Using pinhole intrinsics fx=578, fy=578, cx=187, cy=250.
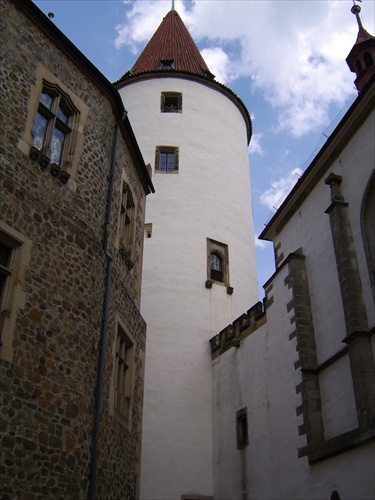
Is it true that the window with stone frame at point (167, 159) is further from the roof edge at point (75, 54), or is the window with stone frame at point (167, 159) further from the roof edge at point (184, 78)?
the roof edge at point (75, 54)

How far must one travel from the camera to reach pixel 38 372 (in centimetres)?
750

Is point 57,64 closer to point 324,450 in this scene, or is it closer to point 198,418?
point 324,450

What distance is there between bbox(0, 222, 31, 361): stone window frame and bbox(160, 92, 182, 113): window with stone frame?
55.6ft

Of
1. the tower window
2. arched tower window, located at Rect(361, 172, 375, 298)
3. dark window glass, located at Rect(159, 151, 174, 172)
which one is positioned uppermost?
the tower window

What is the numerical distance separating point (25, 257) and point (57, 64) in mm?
3813

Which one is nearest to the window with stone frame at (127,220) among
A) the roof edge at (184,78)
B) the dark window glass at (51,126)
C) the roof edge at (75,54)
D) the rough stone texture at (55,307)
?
the rough stone texture at (55,307)

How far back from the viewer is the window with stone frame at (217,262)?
67.1ft

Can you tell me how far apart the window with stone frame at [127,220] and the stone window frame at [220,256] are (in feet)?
26.3

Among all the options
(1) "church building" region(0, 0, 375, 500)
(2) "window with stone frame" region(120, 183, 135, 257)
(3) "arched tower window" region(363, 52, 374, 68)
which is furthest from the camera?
(3) "arched tower window" region(363, 52, 374, 68)

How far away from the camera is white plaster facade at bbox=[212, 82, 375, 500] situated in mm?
10898

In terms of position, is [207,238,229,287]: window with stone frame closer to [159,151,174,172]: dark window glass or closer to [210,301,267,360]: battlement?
[210,301,267,360]: battlement

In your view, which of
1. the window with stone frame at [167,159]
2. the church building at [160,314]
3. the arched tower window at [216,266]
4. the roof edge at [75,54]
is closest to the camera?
the church building at [160,314]

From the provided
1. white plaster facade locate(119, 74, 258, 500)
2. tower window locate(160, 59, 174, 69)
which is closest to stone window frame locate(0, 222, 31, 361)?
white plaster facade locate(119, 74, 258, 500)

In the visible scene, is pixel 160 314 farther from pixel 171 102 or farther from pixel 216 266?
pixel 171 102
